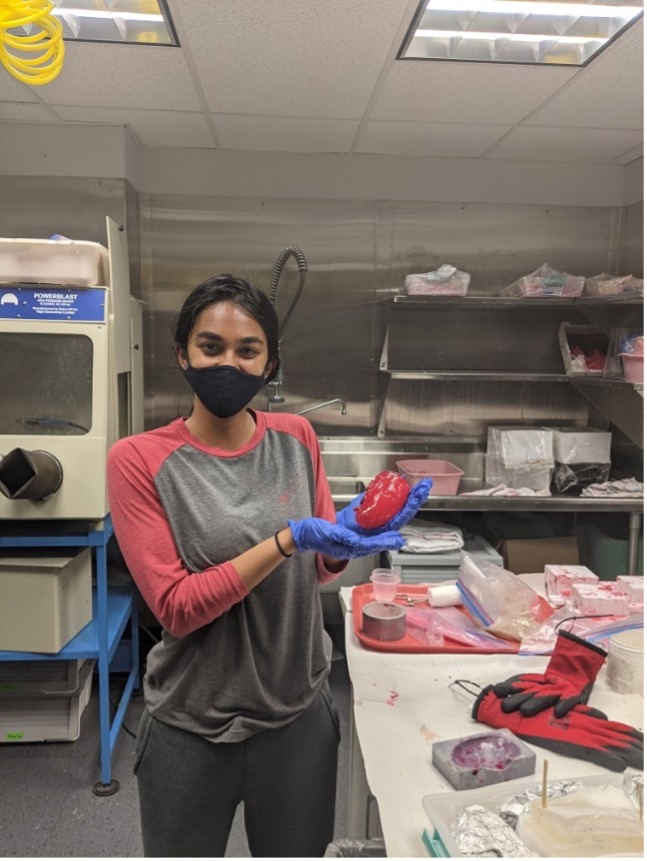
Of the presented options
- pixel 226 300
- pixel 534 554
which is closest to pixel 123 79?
pixel 226 300

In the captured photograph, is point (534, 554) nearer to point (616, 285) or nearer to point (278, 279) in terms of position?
point (616, 285)

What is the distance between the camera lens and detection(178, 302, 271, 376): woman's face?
47.1 inches

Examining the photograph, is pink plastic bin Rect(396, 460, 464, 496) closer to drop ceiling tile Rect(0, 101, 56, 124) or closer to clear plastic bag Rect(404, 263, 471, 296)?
clear plastic bag Rect(404, 263, 471, 296)

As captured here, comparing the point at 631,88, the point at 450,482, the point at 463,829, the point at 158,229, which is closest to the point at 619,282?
the point at 631,88

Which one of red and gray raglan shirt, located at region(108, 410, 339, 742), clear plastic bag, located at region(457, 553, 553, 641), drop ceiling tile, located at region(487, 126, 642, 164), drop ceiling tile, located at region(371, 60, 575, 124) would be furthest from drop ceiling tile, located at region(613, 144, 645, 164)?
red and gray raglan shirt, located at region(108, 410, 339, 742)

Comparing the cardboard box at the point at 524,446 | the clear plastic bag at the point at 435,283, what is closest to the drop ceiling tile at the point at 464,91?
the clear plastic bag at the point at 435,283

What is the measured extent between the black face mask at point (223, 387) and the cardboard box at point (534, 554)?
2.19 meters

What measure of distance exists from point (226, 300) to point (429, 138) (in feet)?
7.39

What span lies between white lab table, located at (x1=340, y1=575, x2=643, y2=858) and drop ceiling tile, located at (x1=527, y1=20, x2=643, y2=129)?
1.94 m

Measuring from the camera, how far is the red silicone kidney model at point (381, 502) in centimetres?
124

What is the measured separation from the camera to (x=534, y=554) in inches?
121

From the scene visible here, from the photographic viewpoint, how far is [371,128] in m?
2.90

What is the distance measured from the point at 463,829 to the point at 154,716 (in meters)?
0.58

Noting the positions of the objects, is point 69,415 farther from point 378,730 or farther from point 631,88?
point 631,88
